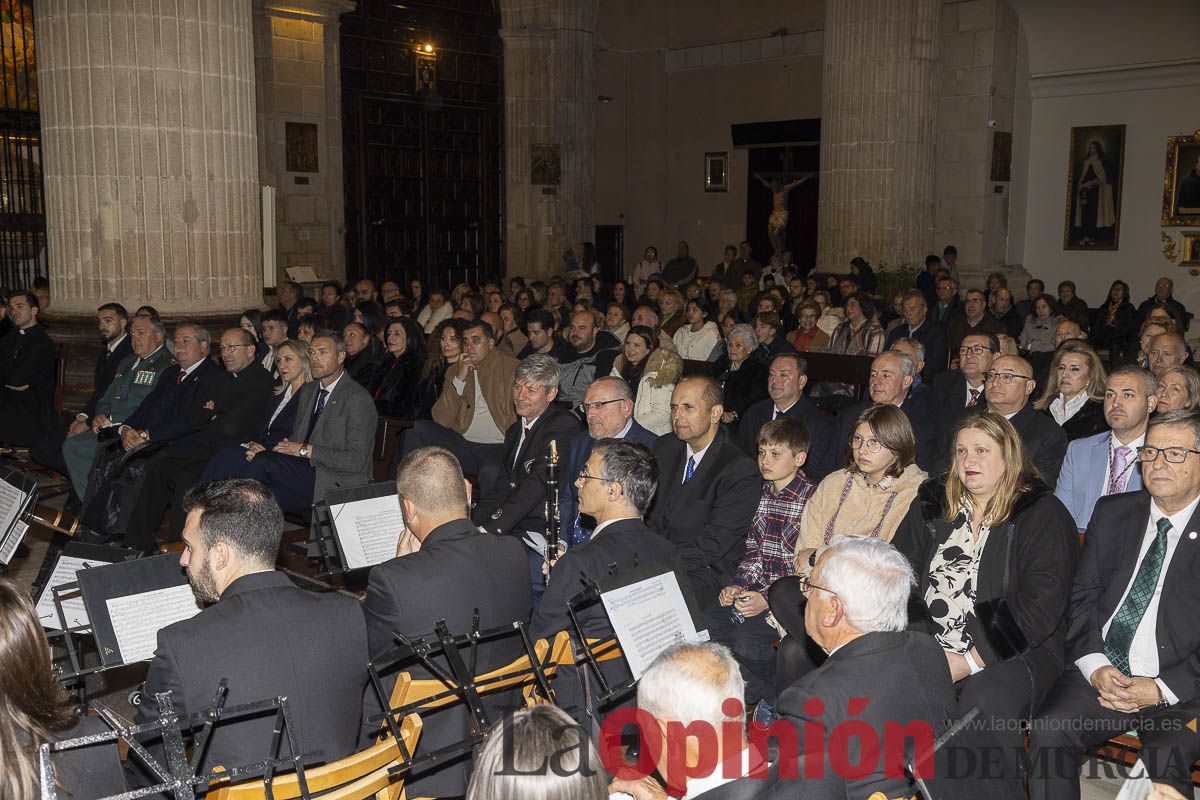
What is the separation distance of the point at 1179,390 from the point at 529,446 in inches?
130

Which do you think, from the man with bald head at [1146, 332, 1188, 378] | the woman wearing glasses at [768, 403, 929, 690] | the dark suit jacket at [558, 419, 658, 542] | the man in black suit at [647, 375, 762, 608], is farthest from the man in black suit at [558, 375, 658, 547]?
the man with bald head at [1146, 332, 1188, 378]

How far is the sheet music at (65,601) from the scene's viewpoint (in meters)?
3.72

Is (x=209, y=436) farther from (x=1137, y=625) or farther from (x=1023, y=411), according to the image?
(x=1137, y=625)

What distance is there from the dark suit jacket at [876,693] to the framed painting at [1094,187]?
1801 cm

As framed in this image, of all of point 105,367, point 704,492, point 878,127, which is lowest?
point 704,492

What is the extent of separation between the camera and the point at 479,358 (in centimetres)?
717

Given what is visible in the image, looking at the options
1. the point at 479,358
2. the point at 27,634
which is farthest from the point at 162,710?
the point at 479,358

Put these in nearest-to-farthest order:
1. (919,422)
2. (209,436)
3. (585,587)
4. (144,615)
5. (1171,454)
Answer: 1. (144,615)
2. (585,587)
3. (1171,454)
4. (919,422)
5. (209,436)

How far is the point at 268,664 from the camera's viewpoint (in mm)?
2783

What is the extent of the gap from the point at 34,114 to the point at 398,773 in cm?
1387

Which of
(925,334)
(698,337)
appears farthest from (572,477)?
(925,334)

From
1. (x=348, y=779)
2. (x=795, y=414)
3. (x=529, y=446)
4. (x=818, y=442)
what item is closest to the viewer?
(x=348, y=779)

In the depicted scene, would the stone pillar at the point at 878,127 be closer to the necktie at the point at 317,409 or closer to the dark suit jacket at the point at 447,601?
the necktie at the point at 317,409

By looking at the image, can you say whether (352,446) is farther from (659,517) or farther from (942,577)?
(942,577)
